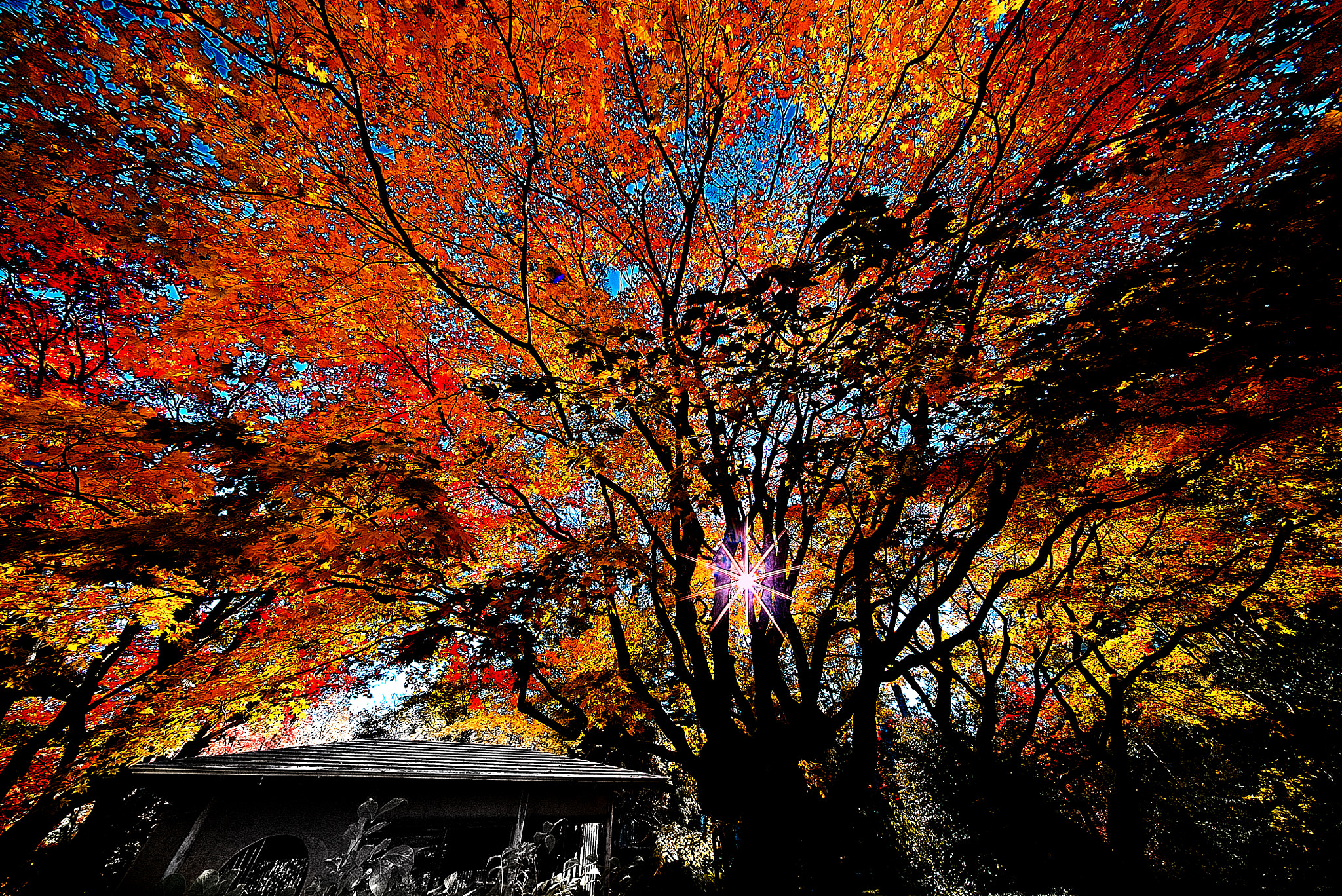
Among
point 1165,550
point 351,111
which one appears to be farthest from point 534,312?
point 1165,550

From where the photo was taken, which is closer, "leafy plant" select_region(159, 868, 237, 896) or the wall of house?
"leafy plant" select_region(159, 868, 237, 896)

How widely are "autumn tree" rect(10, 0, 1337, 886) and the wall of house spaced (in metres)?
6.99

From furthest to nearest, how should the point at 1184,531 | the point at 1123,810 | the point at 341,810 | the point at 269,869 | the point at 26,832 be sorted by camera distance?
the point at 341,810 < the point at 269,869 < the point at 1184,531 < the point at 1123,810 < the point at 26,832

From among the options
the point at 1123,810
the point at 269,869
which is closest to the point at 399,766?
the point at 269,869

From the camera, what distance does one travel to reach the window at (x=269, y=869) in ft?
28.1

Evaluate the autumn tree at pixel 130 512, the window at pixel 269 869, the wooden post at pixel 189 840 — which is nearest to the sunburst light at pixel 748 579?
the autumn tree at pixel 130 512

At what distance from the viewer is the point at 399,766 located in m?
9.98

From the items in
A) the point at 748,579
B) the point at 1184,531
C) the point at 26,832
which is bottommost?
the point at 26,832

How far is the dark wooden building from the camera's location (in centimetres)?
878

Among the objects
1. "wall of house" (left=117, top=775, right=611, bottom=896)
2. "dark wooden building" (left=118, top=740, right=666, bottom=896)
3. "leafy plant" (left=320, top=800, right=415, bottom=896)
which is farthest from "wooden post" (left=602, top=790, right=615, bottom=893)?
"leafy plant" (left=320, top=800, right=415, bottom=896)

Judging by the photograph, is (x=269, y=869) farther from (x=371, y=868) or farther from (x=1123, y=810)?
(x=1123, y=810)

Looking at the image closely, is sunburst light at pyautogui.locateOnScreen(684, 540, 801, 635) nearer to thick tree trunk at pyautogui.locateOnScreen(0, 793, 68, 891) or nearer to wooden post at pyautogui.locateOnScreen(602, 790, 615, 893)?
wooden post at pyautogui.locateOnScreen(602, 790, 615, 893)

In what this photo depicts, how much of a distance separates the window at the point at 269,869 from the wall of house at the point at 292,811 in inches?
15.0

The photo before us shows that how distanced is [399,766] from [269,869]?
2832 mm
